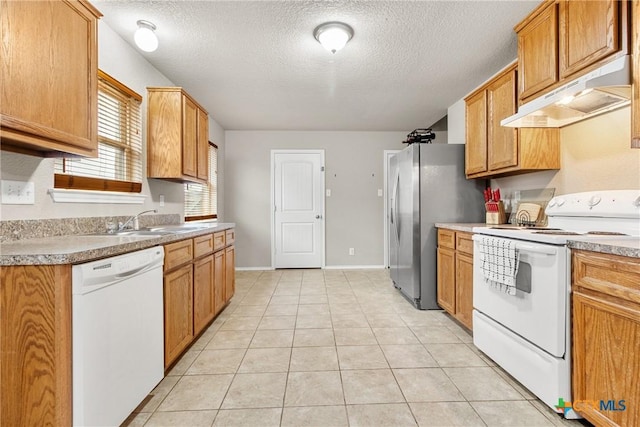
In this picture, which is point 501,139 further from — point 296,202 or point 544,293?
point 296,202

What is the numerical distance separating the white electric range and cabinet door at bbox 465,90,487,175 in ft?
2.57

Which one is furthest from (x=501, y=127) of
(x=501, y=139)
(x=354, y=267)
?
(x=354, y=267)

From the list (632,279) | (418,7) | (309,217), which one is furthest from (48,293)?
(309,217)

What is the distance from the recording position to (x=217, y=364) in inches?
79.4

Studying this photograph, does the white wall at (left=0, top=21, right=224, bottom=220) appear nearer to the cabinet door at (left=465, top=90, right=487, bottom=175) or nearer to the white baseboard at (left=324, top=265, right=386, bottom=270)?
the white baseboard at (left=324, top=265, right=386, bottom=270)

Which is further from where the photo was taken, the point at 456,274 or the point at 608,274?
the point at 456,274

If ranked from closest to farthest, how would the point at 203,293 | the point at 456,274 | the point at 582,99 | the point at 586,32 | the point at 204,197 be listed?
the point at 586,32
the point at 582,99
the point at 203,293
the point at 456,274
the point at 204,197

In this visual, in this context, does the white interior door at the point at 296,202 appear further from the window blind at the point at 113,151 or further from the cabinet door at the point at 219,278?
the window blind at the point at 113,151

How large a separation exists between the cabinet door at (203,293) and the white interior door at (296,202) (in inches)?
95.1

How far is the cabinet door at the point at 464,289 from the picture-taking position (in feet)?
7.81

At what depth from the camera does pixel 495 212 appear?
2.71 meters

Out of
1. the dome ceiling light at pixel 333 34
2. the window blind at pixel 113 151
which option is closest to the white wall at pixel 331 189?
the window blind at pixel 113 151

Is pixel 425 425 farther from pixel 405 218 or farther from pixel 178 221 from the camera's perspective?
pixel 178 221

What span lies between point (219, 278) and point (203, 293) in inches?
16.4
